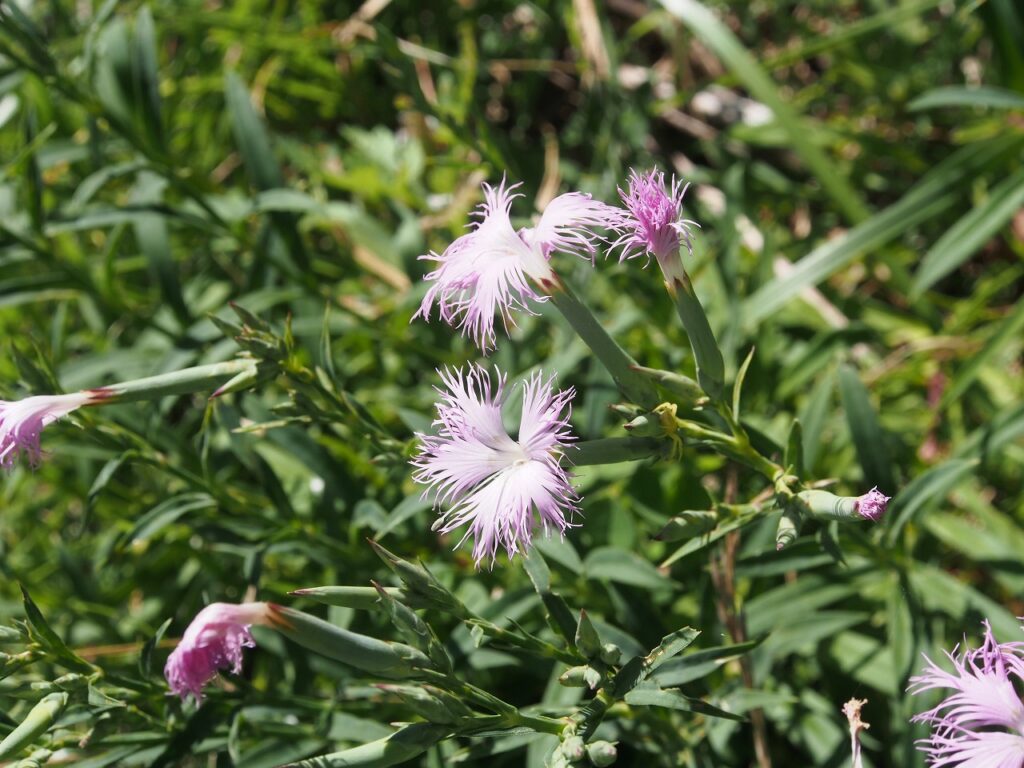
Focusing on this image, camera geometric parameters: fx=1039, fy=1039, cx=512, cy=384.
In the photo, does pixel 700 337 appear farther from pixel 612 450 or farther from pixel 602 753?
pixel 602 753

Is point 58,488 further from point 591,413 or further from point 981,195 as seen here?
point 981,195

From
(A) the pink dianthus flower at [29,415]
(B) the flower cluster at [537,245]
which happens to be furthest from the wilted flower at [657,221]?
(A) the pink dianthus flower at [29,415]

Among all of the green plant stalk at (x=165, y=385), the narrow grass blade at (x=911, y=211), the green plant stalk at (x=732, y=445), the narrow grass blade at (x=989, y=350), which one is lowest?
the green plant stalk at (x=165, y=385)

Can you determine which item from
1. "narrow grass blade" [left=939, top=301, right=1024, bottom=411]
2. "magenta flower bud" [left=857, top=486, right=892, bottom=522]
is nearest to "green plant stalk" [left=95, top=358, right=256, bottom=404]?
"magenta flower bud" [left=857, top=486, right=892, bottom=522]

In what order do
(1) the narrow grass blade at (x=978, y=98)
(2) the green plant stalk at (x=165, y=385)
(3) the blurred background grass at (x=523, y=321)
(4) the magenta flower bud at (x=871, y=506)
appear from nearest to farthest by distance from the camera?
(4) the magenta flower bud at (x=871, y=506)
(2) the green plant stalk at (x=165, y=385)
(3) the blurred background grass at (x=523, y=321)
(1) the narrow grass blade at (x=978, y=98)

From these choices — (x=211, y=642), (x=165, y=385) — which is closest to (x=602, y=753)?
(x=211, y=642)

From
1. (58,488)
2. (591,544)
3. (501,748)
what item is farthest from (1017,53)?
(58,488)

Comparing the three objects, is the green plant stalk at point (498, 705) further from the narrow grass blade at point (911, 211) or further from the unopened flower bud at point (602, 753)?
the narrow grass blade at point (911, 211)
